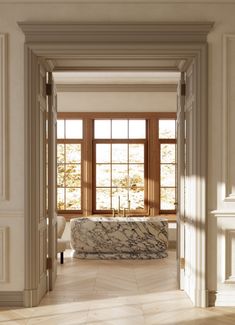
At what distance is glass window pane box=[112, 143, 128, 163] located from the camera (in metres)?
9.83

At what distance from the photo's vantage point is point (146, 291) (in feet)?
19.1

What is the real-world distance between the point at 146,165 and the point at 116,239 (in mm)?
2104

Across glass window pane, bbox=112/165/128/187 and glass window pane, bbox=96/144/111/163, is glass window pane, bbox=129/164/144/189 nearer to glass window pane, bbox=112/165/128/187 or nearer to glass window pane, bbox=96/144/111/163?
glass window pane, bbox=112/165/128/187

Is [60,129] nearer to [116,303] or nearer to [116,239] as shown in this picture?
[116,239]

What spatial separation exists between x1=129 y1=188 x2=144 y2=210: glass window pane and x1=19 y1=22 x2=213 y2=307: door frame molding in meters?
4.65

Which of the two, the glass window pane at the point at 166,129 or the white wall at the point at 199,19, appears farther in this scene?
the glass window pane at the point at 166,129

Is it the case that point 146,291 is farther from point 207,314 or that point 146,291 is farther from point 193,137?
point 193,137

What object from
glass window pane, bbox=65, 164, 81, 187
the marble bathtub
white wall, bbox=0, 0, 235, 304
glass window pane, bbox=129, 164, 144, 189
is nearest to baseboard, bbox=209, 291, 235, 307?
white wall, bbox=0, 0, 235, 304

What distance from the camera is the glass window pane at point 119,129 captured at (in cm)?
980

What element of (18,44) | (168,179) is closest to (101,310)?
(18,44)

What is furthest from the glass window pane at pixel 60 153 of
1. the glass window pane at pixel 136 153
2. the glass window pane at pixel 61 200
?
the glass window pane at pixel 136 153

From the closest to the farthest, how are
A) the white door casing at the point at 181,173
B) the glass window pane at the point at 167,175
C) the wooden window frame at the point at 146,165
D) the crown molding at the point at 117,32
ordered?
the crown molding at the point at 117,32, the white door casing at the point at 181,173, the wooden window frame at the point at 146,165, the glass window pane at the point at 167,175

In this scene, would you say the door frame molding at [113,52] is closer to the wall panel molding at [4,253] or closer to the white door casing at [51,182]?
the wall panel molding at [4,253]

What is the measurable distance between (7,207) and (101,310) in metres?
1.38
